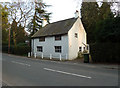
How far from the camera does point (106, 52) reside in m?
12.4

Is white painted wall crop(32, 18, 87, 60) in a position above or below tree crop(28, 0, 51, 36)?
below

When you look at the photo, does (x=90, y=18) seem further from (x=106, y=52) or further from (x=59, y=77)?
(x=59, y=77)

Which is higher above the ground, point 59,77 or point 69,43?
point 69,43

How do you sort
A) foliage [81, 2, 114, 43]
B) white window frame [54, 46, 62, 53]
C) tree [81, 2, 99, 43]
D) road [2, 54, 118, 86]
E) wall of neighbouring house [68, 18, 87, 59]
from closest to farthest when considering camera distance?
road [2, 54, 118, 86] < wall of neighbouring house [68, 18, 87, 59] < white window frame [54, 46, 62, 53] < foliage [81, 2, 114, 43] < tree [81, 2, 99, 43]

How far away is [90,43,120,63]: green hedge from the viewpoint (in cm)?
1164

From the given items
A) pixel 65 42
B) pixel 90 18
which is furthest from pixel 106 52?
pixel 90 18

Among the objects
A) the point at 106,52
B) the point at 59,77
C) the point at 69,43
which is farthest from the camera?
the point at 69,43

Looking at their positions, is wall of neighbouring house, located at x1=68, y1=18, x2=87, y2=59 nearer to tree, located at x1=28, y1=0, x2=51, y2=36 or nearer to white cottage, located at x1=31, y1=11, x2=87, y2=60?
white cottage, located at x1=31, y1=11, x2=87, y2=60

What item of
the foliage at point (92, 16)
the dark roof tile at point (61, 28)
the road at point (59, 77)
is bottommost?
the road at point (59, 77)

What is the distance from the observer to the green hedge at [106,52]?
11641 mm

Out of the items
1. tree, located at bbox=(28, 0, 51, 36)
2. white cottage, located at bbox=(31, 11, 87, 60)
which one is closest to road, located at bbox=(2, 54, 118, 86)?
white cottage, located at bbox=(31, 11, 87, 60)

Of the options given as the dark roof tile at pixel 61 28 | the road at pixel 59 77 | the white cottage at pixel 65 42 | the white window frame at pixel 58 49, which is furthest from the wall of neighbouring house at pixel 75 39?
the road at pixel 59 77

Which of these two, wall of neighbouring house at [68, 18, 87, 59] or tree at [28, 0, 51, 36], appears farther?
tree at [28, 0, 51, 36]

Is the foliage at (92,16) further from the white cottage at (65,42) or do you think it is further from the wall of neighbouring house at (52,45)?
the wall of neighbouring house at (52,45)
